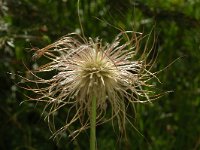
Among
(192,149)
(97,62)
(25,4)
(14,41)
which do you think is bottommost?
(192,149)

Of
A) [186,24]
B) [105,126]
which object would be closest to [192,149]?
[105,126]

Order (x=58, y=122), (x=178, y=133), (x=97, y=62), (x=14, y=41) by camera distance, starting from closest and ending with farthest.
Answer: (x=97, y=62) → (x=14, y=41) → (x=58, y=122) → (x=178, y=133)

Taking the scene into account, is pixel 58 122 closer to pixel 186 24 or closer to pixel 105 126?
pixel 105 126

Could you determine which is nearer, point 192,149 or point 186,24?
point 186,24

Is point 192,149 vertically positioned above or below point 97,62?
below

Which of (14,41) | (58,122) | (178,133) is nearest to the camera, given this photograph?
(14,41)

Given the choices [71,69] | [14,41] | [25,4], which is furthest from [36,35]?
[71,69]

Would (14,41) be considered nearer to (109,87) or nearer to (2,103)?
(2,103)
